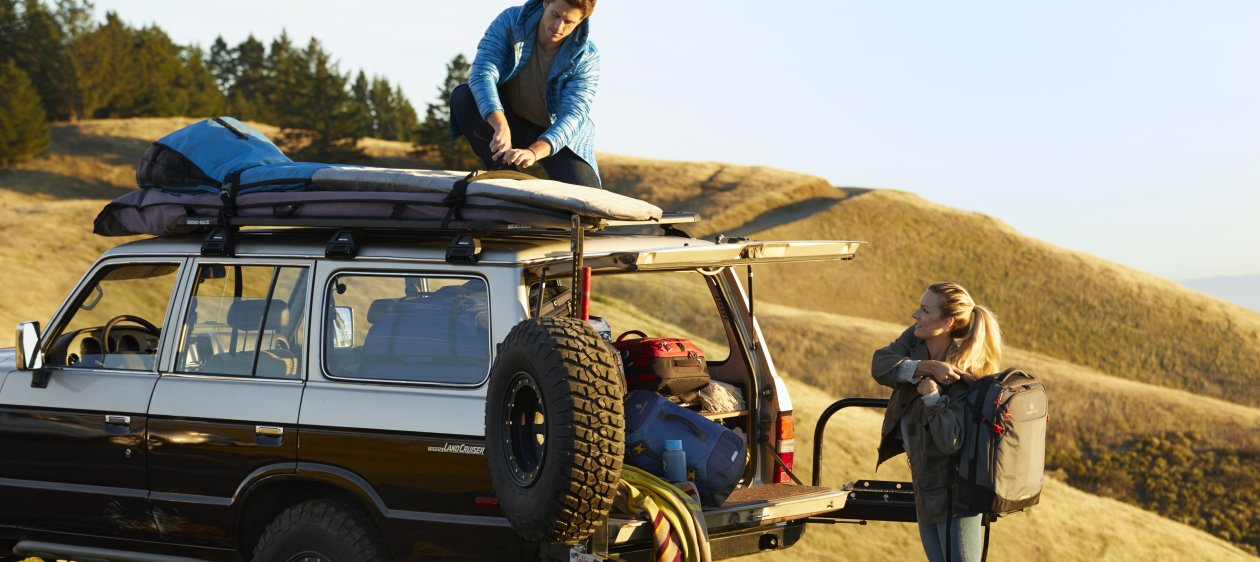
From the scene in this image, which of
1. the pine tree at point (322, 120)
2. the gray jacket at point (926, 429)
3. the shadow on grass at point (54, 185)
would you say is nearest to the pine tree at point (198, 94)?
the pine tree at point (322, 120)

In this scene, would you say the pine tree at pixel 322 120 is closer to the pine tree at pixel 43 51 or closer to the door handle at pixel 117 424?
the pine tree at pixel 43 51

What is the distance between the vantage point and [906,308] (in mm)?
46875

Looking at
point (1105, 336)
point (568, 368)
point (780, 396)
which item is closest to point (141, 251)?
point (568, 368)

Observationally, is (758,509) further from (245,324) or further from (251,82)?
(251,82)

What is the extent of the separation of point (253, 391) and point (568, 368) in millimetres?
1843

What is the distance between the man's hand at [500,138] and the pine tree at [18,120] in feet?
184

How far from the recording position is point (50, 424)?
5727mm

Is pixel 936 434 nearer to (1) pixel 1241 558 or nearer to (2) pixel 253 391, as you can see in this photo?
(2) pixel 253 391

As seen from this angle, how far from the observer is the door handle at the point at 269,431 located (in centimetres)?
502

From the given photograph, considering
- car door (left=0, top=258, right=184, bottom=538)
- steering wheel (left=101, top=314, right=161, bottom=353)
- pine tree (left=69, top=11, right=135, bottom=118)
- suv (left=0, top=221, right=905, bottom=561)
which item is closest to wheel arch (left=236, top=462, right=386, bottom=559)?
suv (left=0, top=221, right=905, bottom=561)

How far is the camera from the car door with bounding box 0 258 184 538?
550cm

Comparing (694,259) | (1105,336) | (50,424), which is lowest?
(1105,336)

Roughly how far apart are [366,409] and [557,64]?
8.25 feet

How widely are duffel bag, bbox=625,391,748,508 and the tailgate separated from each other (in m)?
0.10
